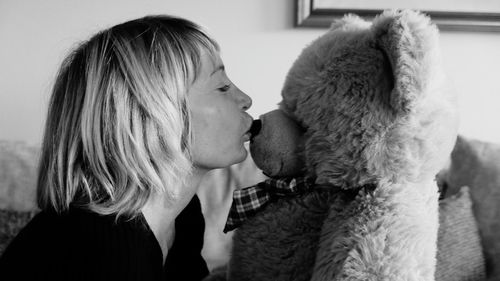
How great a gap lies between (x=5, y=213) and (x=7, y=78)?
0.48 m

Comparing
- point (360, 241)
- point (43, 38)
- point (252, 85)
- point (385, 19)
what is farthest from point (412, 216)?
point (43, 38)

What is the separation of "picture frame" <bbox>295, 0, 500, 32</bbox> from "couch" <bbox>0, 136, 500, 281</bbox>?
372 mm

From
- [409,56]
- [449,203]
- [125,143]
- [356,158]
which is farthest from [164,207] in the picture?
[449,203]

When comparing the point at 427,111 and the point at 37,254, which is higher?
the point at 427,111

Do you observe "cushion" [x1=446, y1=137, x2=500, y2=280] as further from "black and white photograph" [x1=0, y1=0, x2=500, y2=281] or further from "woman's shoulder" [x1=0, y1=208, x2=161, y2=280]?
"woman's shoulder" [x1=0, y1=208, x2=161, y2=280]

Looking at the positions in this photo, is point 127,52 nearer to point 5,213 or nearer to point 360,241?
point 360,241

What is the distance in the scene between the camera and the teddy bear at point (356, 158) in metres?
0.74

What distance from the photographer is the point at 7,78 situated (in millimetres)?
1617

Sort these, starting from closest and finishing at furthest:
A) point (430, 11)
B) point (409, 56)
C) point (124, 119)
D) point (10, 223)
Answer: point (409, 56), point (124, 119), point (10, 223), point (430, 11)

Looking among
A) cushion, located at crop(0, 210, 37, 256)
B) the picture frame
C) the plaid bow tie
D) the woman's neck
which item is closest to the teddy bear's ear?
the plaid bow tie

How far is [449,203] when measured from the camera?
1.16 metres

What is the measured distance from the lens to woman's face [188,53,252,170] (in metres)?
0.93

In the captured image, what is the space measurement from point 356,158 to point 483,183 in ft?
1.91

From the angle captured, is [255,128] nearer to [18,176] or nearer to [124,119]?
[124,119]
